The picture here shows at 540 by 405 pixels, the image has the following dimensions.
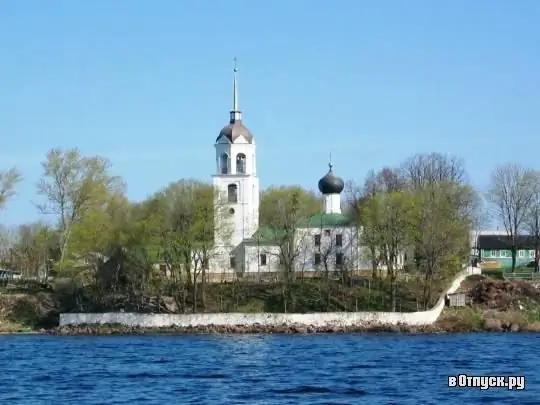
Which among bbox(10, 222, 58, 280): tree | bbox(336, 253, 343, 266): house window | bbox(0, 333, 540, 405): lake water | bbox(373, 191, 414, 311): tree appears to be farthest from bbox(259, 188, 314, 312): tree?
bbox(10, 222, 58, 280): tree

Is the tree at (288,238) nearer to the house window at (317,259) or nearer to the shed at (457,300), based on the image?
the house window at (317,259)

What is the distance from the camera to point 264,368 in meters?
49.6

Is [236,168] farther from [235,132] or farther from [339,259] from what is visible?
[339,259]

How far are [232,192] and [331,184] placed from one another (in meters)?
10.1

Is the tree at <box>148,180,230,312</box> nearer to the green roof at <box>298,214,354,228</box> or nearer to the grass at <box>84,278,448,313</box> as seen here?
the grass at <box>84,278,448,313</box>

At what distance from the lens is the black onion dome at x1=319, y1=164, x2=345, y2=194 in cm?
9969

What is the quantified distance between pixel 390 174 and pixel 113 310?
38888mm

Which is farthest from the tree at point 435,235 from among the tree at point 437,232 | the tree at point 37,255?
the tree at point 37,255

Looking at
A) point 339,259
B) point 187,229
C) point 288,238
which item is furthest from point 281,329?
point 339,259

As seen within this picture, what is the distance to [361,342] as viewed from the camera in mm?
64188

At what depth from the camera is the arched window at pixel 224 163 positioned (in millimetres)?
93250

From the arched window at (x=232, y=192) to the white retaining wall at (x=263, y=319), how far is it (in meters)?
20.1

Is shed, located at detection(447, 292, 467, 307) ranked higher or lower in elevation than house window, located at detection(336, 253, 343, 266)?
lower

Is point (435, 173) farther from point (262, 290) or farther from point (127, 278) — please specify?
point (127, 278)
